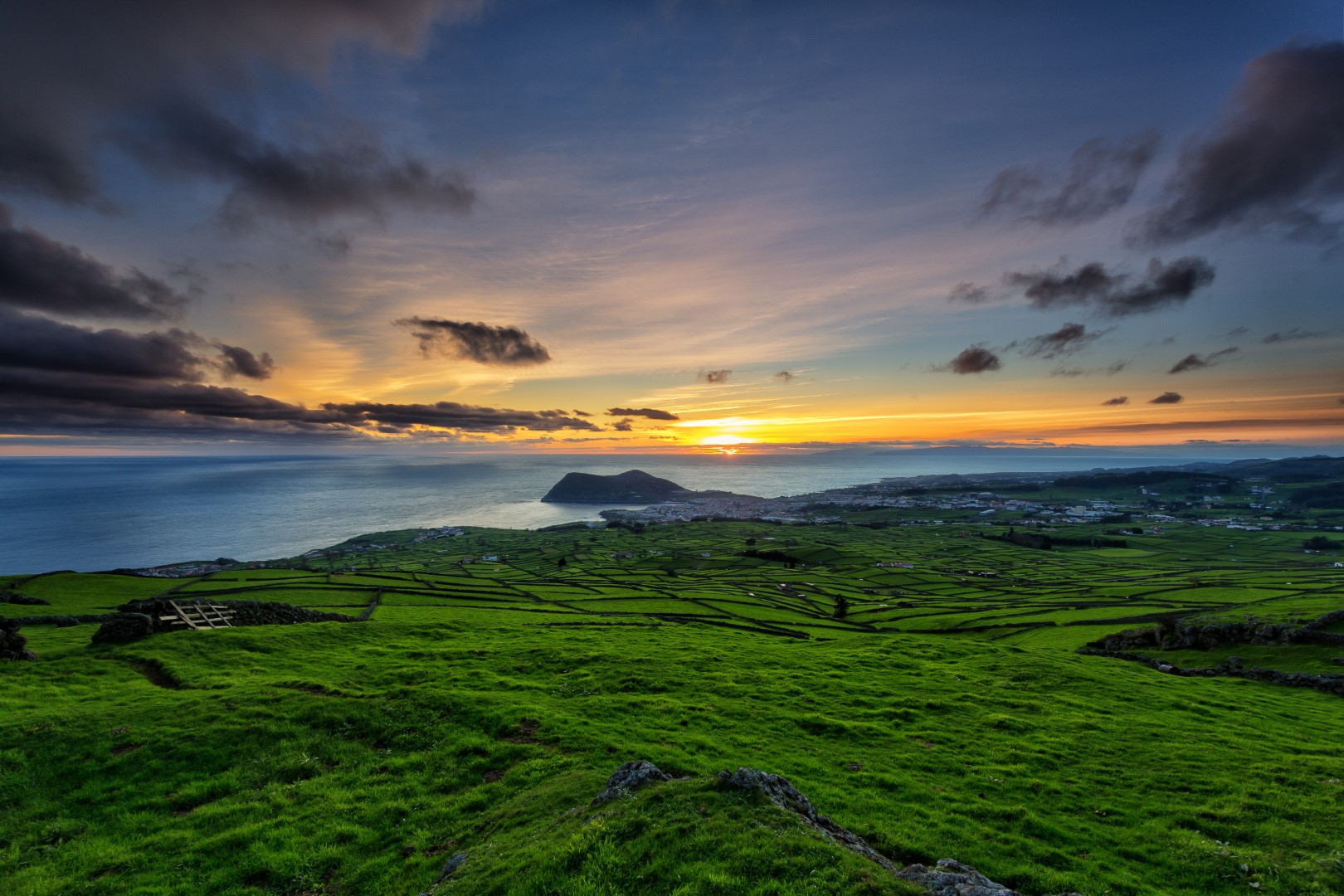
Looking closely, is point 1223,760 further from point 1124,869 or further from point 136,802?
point 136,802

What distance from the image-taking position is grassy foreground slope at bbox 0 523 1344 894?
41.5 ft

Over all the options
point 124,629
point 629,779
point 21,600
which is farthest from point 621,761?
point 21,600

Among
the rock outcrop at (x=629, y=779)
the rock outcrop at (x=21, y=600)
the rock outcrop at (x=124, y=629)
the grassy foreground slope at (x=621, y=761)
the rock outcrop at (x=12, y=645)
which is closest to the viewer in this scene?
the grassy foreground slope at (x=621, y=761)

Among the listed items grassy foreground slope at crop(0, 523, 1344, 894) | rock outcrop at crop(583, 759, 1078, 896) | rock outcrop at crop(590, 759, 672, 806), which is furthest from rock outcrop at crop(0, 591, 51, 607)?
rock outcrop at crop(583, 759, 1078, 896)

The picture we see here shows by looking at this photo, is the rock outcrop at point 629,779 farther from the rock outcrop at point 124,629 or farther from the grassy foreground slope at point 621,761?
the rock outcrop at point 124,629

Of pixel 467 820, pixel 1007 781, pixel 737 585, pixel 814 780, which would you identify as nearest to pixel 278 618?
pixel 467 820

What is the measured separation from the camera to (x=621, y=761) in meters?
18.5

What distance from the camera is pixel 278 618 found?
43094 mm

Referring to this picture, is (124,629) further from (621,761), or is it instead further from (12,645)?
(621,761)

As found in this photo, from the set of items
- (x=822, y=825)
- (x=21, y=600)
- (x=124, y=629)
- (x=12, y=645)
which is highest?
(x=12, y=645)

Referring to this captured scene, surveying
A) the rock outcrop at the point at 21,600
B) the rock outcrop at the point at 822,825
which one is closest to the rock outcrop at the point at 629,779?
the rock outcrop at the point at 822,825

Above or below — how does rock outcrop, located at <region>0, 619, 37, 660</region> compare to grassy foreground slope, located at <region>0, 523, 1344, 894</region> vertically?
above

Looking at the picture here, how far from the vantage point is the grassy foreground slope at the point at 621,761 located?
12648 mm

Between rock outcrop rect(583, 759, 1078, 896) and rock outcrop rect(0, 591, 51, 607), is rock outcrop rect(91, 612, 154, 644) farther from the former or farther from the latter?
rock outcrop rect(583, 759, 1078, 896)
